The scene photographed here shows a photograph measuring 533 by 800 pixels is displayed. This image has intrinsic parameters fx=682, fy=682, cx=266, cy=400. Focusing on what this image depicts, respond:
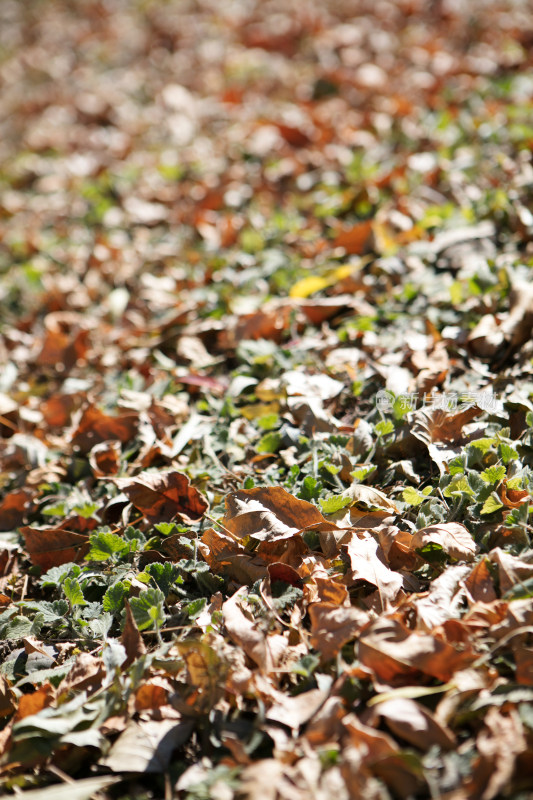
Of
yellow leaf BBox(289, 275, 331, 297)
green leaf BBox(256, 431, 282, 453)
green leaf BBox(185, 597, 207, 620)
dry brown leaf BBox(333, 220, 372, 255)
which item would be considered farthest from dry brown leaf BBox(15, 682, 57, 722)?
dry brown leaf BBox(333, 220, 372, 255)

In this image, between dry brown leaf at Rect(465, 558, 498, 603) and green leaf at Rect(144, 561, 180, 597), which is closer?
dry brown leaf at Rect(465, 558, 498, 603)

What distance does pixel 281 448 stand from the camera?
216cm

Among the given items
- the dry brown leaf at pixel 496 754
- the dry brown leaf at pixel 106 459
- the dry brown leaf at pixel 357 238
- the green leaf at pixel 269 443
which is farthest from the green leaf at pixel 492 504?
the dry brown leaf at pixel 357 238

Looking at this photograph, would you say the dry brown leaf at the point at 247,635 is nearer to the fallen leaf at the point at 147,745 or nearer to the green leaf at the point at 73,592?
the fallen leaf at the point at 147,745

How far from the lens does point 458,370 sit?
Answer: 2.29m

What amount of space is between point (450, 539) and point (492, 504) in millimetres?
146

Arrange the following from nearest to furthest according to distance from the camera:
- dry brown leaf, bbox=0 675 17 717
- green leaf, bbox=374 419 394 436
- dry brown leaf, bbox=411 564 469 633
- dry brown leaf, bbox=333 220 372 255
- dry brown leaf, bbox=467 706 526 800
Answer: dry brown leaf, bbox=467 706 526 800 < dry brown leaf, bbox=411 564 469 633 < dry brown leaf, bbox=0 675 17 717 < green leaf, bbox=374 419 394 436 < dry brown leaf, bbox=333 220 372 255

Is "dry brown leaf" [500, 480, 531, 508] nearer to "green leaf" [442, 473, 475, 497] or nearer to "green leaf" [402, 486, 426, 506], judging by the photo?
"green leaf" [442, 473, 475, 497]

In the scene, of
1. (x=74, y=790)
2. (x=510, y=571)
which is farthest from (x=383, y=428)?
(x=74, y=790)

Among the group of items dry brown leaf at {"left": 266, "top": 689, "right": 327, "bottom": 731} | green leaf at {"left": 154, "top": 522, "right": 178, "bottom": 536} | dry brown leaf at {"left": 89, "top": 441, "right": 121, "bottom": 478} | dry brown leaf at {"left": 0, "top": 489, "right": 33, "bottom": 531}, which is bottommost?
dry brown leaf at {"left": 0, "top": 489, "right": 33, "bottom": 531}

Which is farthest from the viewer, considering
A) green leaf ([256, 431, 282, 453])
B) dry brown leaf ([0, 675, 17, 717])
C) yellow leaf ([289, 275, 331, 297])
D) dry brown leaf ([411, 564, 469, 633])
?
yellow leaf ([289, 275, 331, 297])

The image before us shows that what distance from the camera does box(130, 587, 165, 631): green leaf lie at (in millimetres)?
1598

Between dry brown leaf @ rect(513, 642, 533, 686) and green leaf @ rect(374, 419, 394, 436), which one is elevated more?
dry brown leaf @ rect(513, 642, 533, 686)

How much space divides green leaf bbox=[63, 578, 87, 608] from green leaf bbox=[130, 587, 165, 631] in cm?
17
